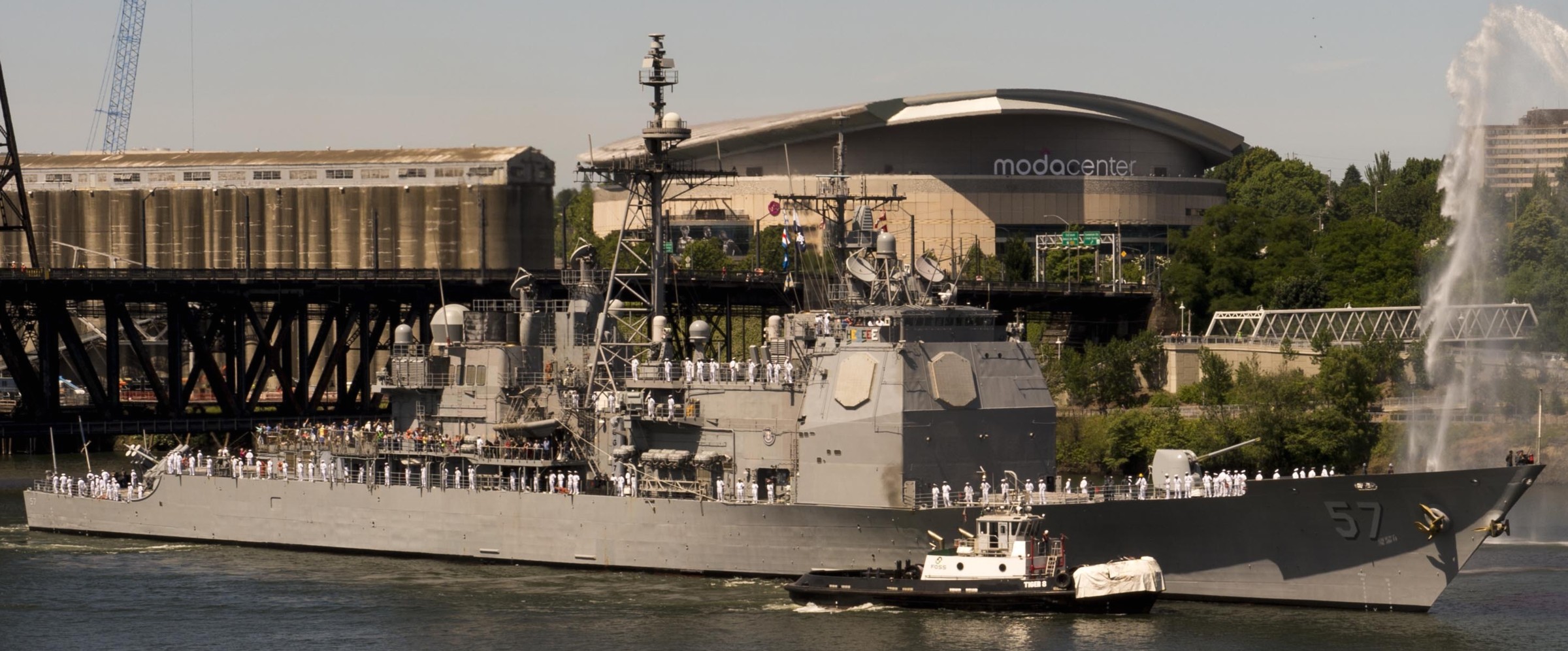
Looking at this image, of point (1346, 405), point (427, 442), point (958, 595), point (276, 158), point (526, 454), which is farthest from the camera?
point (276, 158)

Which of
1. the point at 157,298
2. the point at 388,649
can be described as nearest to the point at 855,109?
the point at 157,298

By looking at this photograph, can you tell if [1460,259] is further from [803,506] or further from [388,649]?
[388,649]

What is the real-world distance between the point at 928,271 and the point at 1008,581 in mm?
7941

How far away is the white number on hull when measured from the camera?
4012 cm

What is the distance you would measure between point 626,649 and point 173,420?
4429cm

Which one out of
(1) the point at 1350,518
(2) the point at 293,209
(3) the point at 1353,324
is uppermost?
(2) the point at 293,209

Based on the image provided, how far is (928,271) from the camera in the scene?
44.7 meters

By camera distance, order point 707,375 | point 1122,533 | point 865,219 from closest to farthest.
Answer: point 1122,533, point 865,219, point 707,375

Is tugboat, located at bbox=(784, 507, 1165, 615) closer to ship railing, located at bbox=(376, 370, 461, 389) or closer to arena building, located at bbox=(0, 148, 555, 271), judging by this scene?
ship railing, located at bbox=(376, 370, 461, 389)

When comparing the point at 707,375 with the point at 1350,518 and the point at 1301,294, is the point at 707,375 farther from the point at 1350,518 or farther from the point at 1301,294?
the point at 1301,294

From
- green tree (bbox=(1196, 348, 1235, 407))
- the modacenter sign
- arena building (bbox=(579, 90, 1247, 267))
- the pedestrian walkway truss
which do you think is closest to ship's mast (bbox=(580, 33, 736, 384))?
the pedestrian walkway truss

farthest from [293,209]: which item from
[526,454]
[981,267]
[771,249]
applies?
[526,454]

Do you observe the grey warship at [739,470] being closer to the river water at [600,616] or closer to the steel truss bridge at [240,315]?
the river water at [600,616]

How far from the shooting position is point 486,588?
4547 cm
